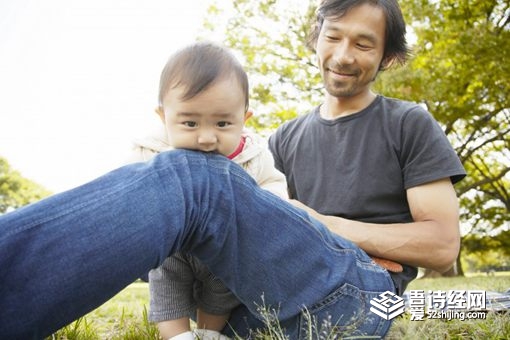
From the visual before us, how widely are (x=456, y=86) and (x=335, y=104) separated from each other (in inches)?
347

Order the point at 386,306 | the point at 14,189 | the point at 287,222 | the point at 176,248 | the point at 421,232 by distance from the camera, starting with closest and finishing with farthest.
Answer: the point at 176,248 → the point at 287,222 → the point at 386,306 → the point at 421,232 → the point at 14,189

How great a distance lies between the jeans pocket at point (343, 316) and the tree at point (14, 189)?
28444mm

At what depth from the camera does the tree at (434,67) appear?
32.1 ft

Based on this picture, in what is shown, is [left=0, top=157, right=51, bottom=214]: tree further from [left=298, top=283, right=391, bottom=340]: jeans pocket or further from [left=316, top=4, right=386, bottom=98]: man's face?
[left=298, top=283, right=391, bottom=340]: jeans pocket

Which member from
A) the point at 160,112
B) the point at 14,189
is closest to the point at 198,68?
the point at 160,112

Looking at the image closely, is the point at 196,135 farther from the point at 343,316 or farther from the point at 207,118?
the point at 343,316

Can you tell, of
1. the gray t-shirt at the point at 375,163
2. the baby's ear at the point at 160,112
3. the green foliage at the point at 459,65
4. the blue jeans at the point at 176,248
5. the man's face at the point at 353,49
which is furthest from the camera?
the green foliage at the point at 459,65

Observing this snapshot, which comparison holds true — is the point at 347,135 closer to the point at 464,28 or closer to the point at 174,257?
the point at 174,257

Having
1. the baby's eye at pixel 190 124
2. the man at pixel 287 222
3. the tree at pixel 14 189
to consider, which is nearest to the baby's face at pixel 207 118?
the baby's eye at pixel 190 124

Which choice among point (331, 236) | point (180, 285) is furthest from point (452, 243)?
point (180, 285)

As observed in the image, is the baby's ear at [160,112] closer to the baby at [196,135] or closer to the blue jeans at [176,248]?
the baby at [196,135]

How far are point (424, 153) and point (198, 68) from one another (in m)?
1.06

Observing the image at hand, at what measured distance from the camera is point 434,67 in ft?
33.5

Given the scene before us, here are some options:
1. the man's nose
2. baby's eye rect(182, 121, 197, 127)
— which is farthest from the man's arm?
the man's nose
